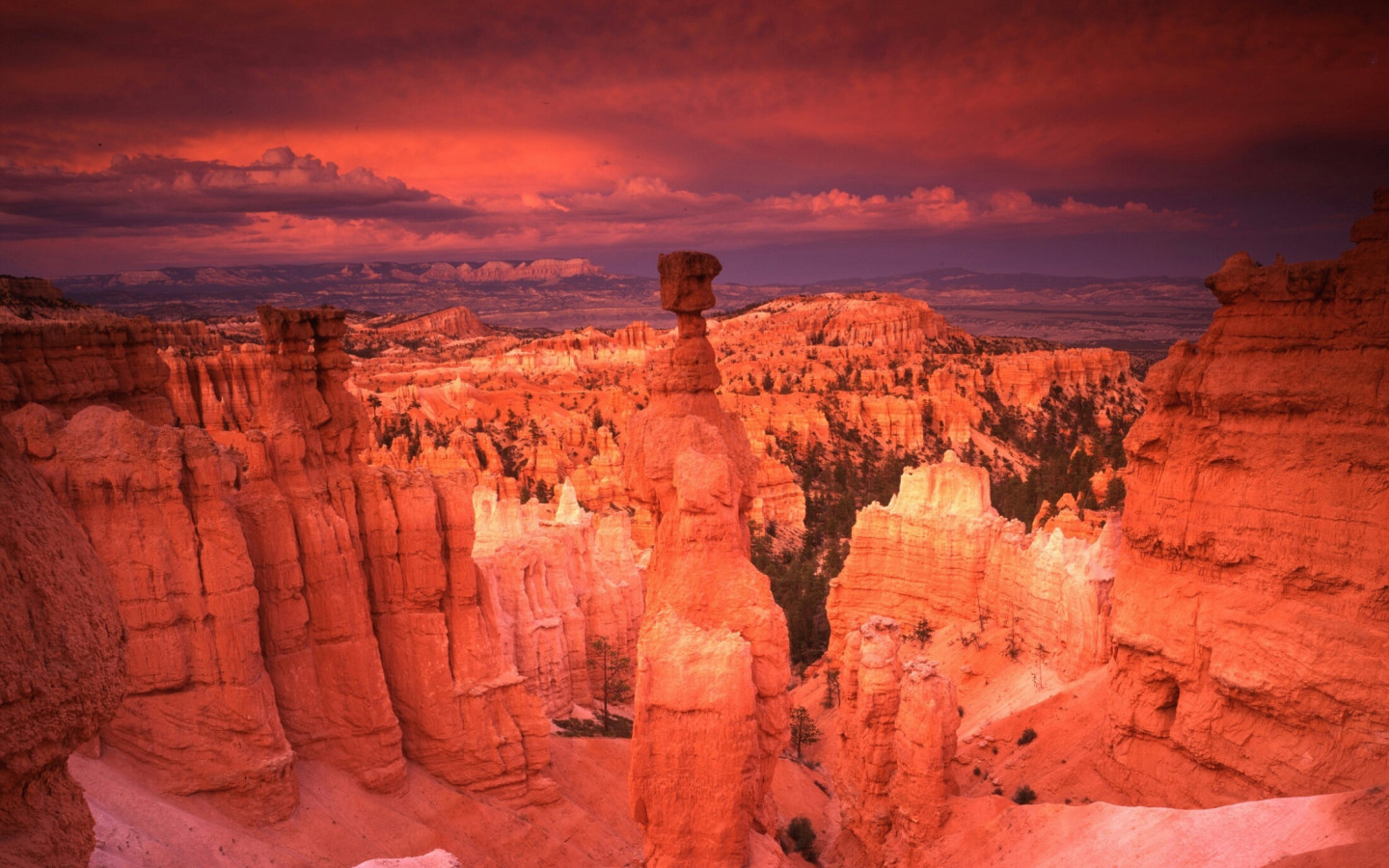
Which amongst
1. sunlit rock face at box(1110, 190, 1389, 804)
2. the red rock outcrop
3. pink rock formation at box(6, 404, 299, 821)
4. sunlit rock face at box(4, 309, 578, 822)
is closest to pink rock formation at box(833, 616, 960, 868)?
sunlit rock face at box(1110, 190, 1389, 804)

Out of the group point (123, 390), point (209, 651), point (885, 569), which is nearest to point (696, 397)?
point (209, 651)

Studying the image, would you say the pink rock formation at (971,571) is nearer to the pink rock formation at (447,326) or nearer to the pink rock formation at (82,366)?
the pink rock formation at (82,366)

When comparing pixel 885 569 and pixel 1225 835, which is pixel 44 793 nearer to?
pixel 1225 835

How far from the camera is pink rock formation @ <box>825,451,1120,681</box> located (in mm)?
21109

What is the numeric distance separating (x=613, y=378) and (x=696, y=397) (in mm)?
90417

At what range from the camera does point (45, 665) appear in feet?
13.5

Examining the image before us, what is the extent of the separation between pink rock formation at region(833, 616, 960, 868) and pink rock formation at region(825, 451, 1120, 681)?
5.50 metres

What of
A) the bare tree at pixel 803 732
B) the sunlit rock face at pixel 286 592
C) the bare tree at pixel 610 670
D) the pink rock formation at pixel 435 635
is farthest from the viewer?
the bare tree at pixel 610 670

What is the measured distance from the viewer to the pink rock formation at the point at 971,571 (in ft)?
69.3

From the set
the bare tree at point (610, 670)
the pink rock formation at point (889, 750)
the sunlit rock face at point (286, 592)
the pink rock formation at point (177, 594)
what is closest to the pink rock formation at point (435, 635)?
the sunlit rock face at point (286, 592)

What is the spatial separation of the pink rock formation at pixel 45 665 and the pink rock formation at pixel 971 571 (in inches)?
758

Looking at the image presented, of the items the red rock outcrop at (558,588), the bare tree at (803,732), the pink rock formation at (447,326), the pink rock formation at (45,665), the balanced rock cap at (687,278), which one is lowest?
the bare tree at (803,732)

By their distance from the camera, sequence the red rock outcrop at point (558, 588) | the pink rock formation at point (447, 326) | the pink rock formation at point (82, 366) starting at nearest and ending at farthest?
the pink rock formation at point (82, 366) → the red rock outcrop at point (558, 588) → the pink rock formation at point (447, 326)

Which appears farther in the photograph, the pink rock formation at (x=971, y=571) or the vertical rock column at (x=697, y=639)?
the pink rock formation at (x=971, y=571)
